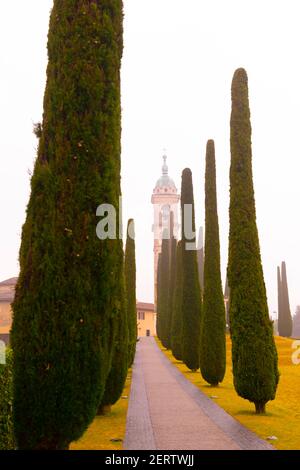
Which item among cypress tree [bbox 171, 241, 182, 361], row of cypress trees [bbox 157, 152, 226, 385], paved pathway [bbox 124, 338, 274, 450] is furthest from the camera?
cypress tree [bbox 171, 241, 182, 361]

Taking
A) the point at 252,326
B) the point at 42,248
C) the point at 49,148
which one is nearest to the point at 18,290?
the point at 42,248

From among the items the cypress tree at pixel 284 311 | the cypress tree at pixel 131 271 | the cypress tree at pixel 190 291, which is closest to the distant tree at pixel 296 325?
the cypress tree at pixel 284 311

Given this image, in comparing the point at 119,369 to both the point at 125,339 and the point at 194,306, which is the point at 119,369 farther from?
the point at 194,306

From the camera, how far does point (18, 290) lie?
755 centimetres

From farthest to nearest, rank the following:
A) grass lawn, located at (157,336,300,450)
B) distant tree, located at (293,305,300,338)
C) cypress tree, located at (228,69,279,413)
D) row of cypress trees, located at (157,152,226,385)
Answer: distant tree, located at (293,305,300,338), row of cypress trees, located at (157,152,226,385), cypress tree, located at (228,69,279,413), grass lawn, located at (157,336,300,450)

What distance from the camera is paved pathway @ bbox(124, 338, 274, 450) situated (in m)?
10.4

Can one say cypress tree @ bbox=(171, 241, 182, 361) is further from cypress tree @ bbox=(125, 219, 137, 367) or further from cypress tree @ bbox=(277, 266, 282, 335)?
cypress tree @ bbox=(277, 266, 282, 335)

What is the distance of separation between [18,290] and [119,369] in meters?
7.74

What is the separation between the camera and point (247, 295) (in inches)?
594

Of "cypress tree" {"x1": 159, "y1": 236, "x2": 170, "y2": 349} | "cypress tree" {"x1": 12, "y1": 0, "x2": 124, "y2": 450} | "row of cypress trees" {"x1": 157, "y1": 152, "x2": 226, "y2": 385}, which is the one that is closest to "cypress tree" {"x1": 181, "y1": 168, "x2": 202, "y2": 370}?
"row of cypress trees" {"x1": 157, "y1": 152, "x2": 226, "y2": 385}

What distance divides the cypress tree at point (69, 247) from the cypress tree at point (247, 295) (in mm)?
7739

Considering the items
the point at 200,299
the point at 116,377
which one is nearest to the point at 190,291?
the point at 200,299

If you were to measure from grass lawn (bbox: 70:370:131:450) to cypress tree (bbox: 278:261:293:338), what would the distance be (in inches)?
2076
